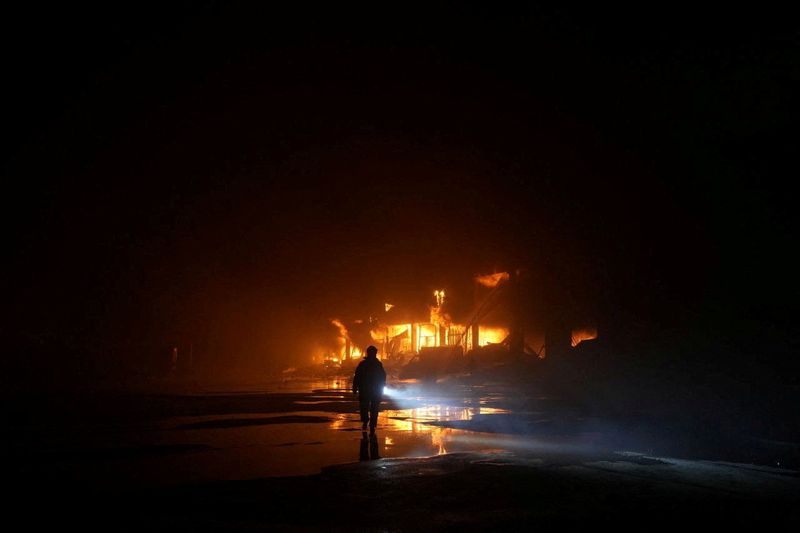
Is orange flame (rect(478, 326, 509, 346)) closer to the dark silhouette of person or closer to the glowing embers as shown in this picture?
the glowing embers

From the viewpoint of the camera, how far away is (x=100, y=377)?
47125 mm

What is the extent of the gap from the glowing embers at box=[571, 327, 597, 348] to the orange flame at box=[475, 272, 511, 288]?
8582mm

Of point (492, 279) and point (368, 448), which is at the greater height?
point (492, 279)

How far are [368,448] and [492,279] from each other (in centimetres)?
4737

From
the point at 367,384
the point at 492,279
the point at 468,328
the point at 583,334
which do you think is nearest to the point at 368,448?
the point at 367,384

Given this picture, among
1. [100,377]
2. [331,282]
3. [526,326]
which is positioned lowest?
[100,377]

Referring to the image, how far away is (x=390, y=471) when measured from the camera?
8906 mm

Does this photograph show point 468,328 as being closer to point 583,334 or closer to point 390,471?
point 583,334

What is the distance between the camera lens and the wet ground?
6.55 meters

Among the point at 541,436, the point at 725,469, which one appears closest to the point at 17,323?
the point at 541,436

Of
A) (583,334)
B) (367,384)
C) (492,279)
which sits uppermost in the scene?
(492,279)

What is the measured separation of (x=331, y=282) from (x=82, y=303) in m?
29.8

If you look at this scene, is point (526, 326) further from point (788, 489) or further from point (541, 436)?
point (788, 489)

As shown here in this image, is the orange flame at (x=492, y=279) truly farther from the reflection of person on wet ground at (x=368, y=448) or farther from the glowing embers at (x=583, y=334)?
the reflection of person on wet ground at (x=368, y=448)
